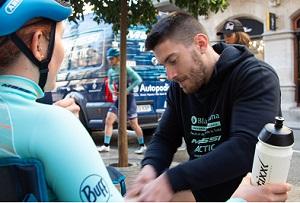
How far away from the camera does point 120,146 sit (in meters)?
7.06

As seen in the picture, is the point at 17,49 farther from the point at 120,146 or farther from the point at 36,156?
the point at 120,146

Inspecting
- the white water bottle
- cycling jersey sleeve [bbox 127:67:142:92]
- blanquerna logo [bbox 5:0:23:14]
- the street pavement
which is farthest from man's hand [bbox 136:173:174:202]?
cycling jersey sleeve [bbox 127:67:142:92]

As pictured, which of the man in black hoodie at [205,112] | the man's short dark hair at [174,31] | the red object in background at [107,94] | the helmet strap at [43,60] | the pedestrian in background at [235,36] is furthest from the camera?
the red object in background at [107,94]

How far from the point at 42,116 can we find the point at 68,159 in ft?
0.42

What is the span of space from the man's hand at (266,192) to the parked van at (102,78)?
756cm

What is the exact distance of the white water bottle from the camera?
1351mm

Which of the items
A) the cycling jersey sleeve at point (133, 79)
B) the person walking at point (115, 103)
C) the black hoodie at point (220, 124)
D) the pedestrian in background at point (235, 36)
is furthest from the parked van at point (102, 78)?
the black hoodie at point (220, 124)

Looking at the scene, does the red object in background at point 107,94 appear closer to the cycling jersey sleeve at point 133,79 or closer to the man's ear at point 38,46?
the cycling jersey sleeve at point 133,79

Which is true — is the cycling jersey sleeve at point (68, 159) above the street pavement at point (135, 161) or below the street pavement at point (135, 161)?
above

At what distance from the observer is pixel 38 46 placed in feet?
4.49

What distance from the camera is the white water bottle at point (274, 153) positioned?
1351 millimetres

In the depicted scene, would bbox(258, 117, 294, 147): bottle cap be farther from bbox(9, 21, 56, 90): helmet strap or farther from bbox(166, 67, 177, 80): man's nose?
bbox(166, 67, 177, 80): man's nose

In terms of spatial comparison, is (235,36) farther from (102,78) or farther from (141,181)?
(102,78)

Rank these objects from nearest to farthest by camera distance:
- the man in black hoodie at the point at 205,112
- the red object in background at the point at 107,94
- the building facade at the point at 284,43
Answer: the man in black hoodie at the point at 205,112 → the red object in background at the point at 107,94 → the building facade at the point at 284,43
